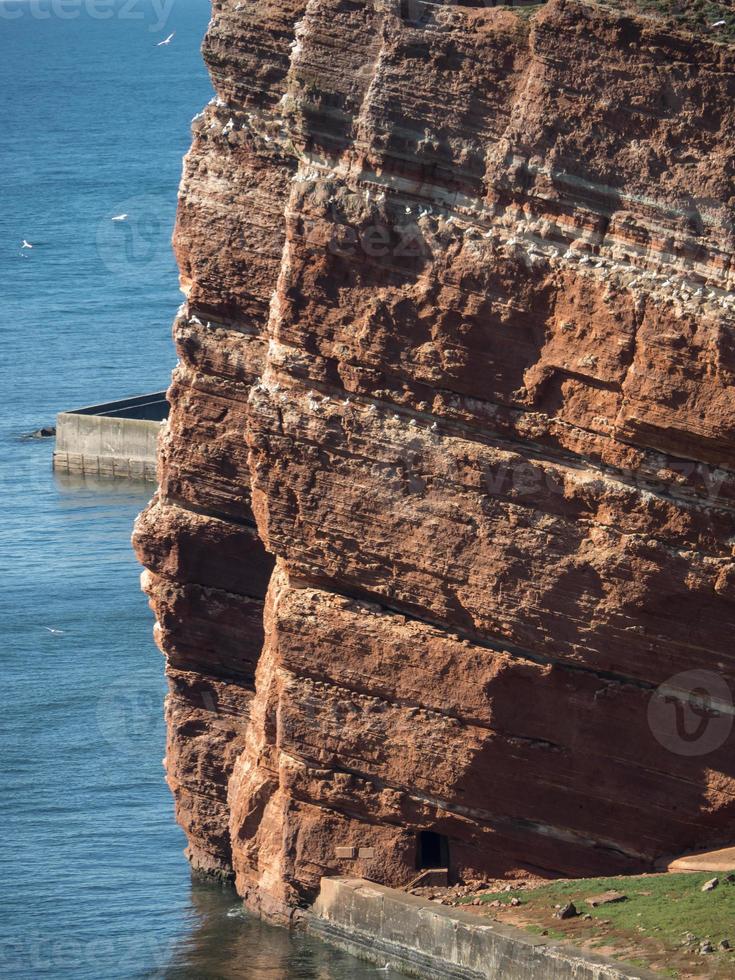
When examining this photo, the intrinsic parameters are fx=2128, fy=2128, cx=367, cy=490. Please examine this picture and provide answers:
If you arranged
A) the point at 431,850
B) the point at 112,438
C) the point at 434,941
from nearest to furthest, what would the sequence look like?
the point at 434,941, the point at 431,850, the point at 112,438

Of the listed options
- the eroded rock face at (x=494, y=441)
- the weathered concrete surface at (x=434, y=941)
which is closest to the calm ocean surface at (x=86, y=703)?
the weathered concrete surface at (x=434, y=941)

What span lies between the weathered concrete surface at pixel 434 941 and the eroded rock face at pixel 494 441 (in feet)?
1.95

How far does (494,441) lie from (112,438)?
50237 mm

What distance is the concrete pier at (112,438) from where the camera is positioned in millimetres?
75812

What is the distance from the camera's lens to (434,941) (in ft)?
97.3

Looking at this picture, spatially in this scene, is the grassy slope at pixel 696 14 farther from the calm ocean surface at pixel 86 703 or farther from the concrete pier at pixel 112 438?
the concrete pier at pixel 112 438

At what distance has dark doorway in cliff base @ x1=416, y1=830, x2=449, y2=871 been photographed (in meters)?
31.7

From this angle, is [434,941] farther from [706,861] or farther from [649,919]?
[706,861]

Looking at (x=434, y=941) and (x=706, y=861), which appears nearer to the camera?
(x=706, y=861)

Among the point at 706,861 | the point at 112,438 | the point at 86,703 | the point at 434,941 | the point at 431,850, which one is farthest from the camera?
the point at 112,438

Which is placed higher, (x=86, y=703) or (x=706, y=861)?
(x=706, y=861)

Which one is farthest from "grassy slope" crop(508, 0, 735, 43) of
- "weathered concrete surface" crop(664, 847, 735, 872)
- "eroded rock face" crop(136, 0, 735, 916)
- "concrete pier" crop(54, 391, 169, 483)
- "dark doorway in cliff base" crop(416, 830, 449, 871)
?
"concrete pier" crop(54, 391, 169, 483)

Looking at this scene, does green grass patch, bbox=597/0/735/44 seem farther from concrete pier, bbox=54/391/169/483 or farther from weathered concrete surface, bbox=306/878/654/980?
concrete pier, bbox=54/391/169/483

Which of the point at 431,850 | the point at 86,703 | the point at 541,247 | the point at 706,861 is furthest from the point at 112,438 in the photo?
the point at 541,247
